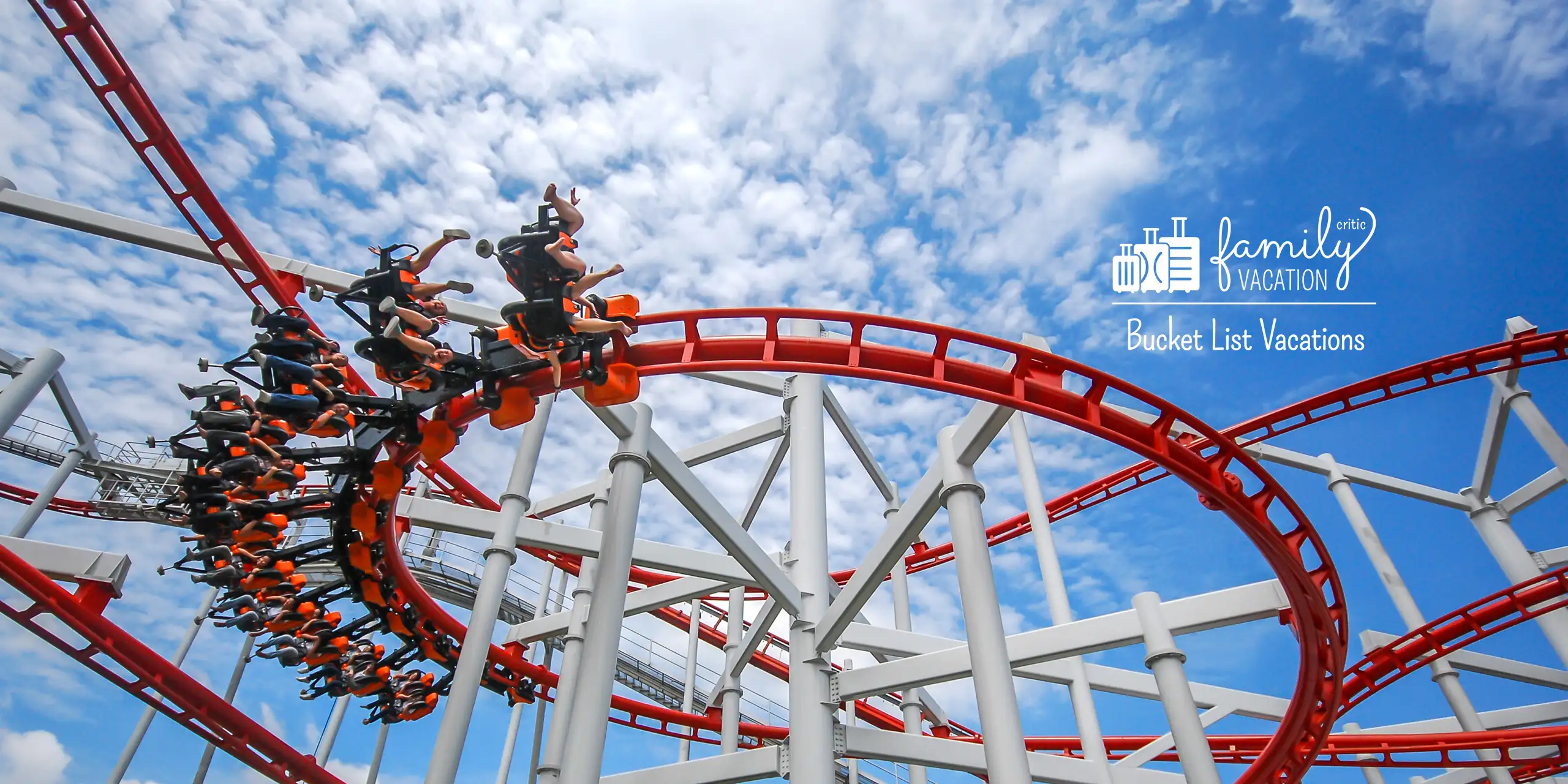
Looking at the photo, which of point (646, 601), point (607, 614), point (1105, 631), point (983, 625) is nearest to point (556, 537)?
point (646, 601)

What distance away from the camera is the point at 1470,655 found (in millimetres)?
6934

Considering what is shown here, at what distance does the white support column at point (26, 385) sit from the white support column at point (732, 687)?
508 cm

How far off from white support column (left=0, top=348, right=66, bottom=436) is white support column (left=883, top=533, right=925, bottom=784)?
6056 mm

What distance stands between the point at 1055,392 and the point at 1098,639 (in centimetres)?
143

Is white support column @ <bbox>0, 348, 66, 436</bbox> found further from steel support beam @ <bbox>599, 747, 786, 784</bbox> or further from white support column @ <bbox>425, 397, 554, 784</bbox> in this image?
steel support beam @ <bbox>599, 747, 786, 784</bbox>

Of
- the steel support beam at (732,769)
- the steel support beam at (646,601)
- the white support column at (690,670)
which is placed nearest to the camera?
the steel support beam at (732,769)

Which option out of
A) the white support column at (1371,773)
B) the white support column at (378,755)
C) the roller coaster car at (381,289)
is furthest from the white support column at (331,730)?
the white support column at (1371,773)

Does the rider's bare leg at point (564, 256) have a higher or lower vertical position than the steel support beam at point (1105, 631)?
higher

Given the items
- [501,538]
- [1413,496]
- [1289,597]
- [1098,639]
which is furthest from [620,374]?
[1413,496]

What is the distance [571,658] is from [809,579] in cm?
205

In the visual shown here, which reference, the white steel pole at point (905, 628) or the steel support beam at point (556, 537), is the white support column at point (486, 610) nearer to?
the steel support beam at point (556, 537)

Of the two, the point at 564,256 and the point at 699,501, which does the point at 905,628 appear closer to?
the point at 699,501

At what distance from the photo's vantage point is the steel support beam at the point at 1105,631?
15.6 feet

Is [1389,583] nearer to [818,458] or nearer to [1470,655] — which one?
[1470,655]
